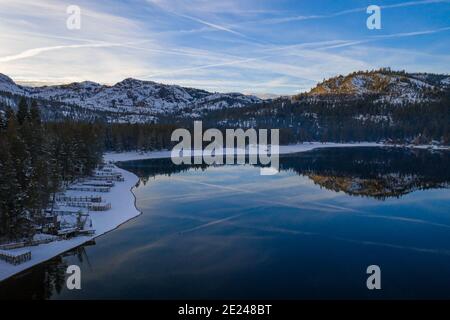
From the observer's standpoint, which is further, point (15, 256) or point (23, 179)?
point (23, 179)

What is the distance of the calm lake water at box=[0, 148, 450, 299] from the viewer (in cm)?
3231

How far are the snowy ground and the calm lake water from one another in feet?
3.80

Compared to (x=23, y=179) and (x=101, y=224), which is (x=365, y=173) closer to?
(x=101, y=224)

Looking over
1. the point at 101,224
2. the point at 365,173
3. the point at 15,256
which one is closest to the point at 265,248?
the point at 101,224

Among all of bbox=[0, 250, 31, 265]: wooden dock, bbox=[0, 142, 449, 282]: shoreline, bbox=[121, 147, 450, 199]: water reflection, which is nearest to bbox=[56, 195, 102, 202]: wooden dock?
bbox=[0, 142, 449, 282]: shoreline

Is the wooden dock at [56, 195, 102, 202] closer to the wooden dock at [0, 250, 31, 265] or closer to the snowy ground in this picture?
the snowy ground

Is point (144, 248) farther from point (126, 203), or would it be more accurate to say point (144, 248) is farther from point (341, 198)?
point (341, 198)

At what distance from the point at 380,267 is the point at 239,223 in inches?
791

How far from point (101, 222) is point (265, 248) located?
21974mm

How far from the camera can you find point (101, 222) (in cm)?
5119

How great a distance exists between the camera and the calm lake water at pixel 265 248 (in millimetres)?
32312

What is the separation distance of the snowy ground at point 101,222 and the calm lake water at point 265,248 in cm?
116

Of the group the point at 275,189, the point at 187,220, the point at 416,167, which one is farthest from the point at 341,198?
the point at 416,167

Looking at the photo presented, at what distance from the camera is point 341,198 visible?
6969 cm
